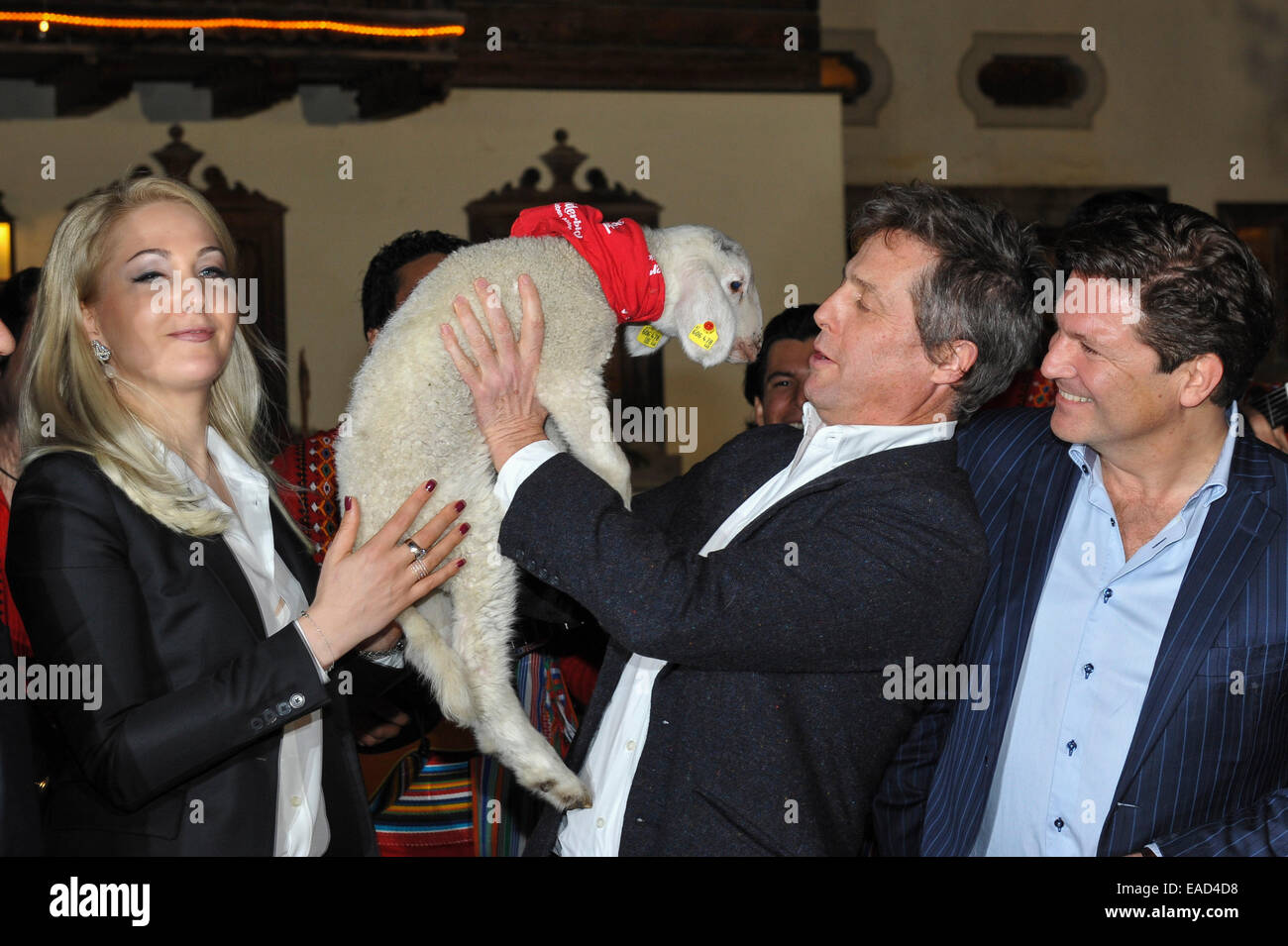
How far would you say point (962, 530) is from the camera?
1838mm

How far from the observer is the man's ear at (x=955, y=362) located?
1.93 meters

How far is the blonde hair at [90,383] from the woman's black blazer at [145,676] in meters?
0.03

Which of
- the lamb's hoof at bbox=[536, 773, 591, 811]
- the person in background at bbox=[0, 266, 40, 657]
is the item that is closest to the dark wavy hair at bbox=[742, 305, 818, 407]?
the lamb's hoof at bbox=[536, 773, 591, 811]

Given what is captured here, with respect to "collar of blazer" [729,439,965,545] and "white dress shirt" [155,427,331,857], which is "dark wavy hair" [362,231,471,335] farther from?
"collar of blazer" [729,439,965,545]

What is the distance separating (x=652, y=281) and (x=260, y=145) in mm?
5463

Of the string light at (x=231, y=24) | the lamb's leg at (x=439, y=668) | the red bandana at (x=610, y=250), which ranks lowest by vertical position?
the lamb's leg at (x=439, y=668)

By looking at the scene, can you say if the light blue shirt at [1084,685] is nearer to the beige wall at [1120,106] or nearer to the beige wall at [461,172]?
the beige wall at [461,172]

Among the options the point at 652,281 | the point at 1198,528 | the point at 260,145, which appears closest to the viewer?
the point at 1198,528

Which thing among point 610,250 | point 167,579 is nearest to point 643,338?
point 610,250

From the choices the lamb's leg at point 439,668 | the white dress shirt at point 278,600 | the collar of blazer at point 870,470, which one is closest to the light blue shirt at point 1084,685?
the collar of blazer at point 870,470

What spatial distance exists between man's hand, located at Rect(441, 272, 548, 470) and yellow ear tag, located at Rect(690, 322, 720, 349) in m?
0.57

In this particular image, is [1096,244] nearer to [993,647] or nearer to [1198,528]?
[1198,528]
